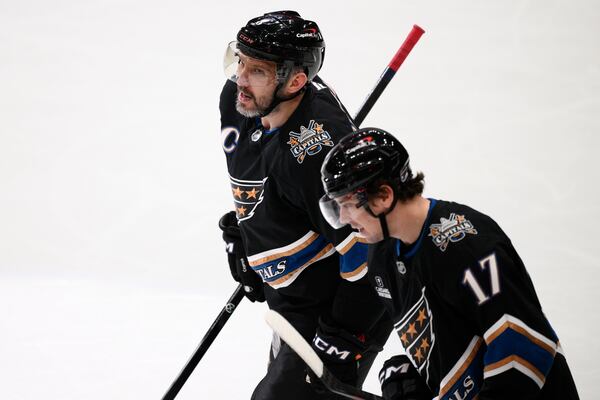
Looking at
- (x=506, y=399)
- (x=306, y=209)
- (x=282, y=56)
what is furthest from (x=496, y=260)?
(x=282, y=56)

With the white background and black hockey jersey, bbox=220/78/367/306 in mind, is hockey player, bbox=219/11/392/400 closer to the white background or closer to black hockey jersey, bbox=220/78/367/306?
black hockey jersey, bbox=220/78/367/306

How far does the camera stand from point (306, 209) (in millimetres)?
2039

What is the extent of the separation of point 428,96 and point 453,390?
119 inches

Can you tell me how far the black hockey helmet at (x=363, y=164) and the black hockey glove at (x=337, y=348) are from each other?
586 mm

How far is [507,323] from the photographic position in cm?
141

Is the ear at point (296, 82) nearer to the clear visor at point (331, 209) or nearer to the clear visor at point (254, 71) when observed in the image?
the clear visor at point (254, 71)

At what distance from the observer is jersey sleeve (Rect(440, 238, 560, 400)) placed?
141cm

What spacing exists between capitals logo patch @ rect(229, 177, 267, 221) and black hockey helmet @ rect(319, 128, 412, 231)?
22.0 inches

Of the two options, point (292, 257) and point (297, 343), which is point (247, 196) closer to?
point (292, 257)

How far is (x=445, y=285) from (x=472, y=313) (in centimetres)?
7

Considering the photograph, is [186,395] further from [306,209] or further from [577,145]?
[577,145]

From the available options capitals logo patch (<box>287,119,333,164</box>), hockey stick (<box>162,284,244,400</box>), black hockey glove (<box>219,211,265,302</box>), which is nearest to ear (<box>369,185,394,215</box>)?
capitals logo patch (<box>287,119,333,164</box>)

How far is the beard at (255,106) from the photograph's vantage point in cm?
209

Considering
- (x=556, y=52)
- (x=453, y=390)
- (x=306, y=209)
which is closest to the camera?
(x=453, y=390)
